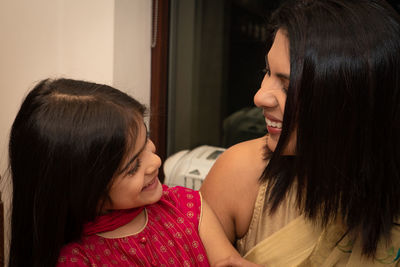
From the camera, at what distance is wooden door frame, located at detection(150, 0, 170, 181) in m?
1.84

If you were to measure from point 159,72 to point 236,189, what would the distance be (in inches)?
32.9

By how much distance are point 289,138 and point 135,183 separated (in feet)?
1.20

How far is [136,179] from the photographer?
95cm

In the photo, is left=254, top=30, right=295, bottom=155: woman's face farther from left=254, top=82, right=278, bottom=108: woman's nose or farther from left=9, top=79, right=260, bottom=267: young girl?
left=9, top=79, right=260, bottom=267: young girl

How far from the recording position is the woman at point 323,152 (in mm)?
922

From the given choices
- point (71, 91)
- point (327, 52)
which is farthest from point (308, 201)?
point (71, 91)

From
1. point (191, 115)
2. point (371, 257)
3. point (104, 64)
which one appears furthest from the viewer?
point (191, 115)

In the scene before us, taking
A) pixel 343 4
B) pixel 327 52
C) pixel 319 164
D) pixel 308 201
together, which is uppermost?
pixel 343 4

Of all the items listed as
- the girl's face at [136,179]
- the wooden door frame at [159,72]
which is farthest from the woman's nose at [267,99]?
the wooden door frame at [159,72]

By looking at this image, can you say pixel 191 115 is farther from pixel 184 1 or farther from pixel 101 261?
pixel 101 261

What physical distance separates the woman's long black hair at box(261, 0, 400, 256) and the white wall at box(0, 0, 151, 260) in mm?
763

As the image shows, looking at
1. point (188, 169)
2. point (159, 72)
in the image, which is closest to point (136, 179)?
point (188, 169)

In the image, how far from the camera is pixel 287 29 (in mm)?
979

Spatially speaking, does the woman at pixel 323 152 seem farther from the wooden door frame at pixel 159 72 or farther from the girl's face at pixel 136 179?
the wooden door frame at pixel 159 72
